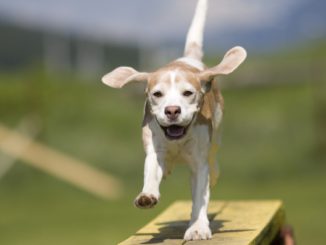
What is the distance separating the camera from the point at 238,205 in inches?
310

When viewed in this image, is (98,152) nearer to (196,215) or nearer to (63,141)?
(63,141)

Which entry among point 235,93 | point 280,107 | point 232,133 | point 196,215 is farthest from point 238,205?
point 235,93

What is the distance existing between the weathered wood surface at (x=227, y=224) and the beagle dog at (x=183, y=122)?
24 cm

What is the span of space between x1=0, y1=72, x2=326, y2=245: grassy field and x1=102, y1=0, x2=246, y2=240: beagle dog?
25.6 feet

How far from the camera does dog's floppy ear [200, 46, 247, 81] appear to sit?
5.60 meters

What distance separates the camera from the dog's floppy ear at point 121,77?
560 cm

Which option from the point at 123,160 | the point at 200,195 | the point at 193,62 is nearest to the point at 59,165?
the point at 123,160

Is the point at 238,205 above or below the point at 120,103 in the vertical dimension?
below

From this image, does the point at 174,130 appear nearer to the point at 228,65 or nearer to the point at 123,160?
the point at 228,65

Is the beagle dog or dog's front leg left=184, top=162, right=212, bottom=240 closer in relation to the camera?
the beagle dog

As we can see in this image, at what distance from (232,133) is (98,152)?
354 cm

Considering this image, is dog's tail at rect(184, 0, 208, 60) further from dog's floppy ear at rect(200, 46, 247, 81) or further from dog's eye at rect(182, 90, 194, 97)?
dog's eye at rect(182, 90, 194, 97)

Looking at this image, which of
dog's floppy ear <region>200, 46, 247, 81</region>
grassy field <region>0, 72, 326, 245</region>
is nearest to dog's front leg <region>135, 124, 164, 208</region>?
dog's floppy ear <region>200, 46, 247, 81</region>

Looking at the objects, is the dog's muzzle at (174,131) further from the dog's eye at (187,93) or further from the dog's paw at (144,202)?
the dog's paw at (144,202)
